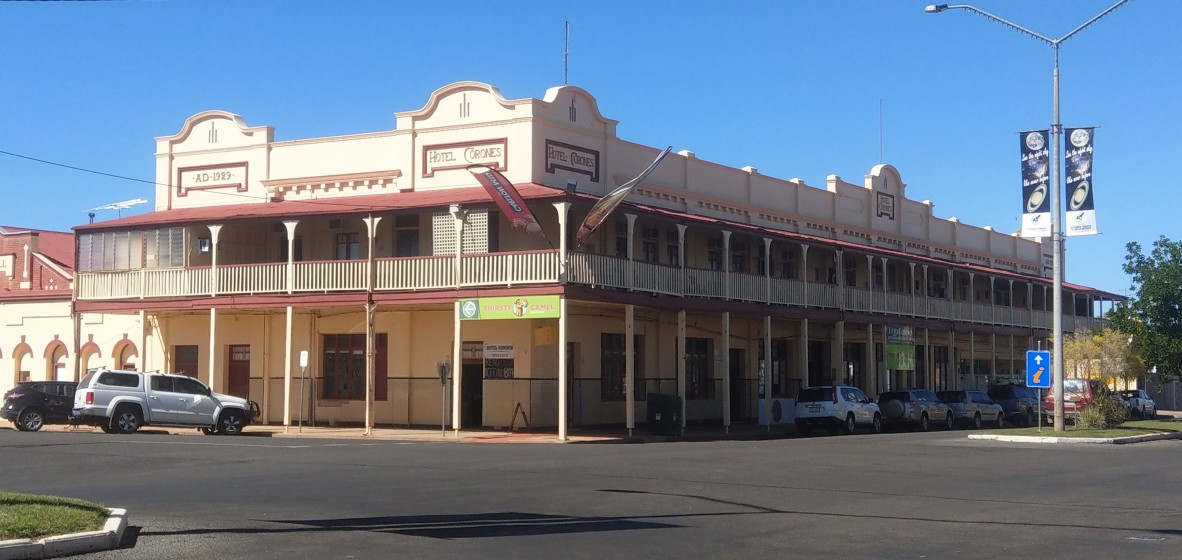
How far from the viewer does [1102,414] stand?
34.9 meters

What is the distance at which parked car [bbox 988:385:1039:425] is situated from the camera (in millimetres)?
46562

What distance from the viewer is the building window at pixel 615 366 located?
36.2 m

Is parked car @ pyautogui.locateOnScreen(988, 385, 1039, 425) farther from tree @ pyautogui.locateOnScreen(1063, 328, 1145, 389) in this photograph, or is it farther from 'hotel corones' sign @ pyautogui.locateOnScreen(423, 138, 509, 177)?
'hotel corones' sign @ pyautogui.locateOnScreen(423, 138, 509, 177)

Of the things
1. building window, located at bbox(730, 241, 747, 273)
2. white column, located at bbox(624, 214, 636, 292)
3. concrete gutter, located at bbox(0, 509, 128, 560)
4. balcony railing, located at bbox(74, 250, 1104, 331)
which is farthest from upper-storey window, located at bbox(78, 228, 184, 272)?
concrete gutter, located at bbox(0, 509, 128, 560)

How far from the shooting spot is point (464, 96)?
35.2m

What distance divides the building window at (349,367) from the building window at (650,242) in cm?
824

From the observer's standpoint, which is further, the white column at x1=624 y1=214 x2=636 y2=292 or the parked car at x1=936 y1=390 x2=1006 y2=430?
the parked car at x1=936 y1=390 x2=1006 y2=430

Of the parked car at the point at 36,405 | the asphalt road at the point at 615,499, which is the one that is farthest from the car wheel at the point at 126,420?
the asphalt road at the point at 615,499

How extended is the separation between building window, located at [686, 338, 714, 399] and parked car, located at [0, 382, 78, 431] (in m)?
18.3

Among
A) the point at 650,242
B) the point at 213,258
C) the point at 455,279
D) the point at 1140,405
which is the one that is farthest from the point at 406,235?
the point at 1140,405

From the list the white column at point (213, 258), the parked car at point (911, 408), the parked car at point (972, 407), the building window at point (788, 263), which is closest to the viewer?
Answer: the white column at point (213, 258)

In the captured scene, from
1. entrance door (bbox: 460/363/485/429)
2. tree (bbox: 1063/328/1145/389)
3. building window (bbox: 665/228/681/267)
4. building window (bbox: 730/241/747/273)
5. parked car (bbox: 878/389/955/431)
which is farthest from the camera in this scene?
tree (bbox: 1063/328/1145/389)

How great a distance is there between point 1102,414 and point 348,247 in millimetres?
22370

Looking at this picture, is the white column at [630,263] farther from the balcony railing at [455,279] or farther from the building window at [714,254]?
the building window at [714,254]
